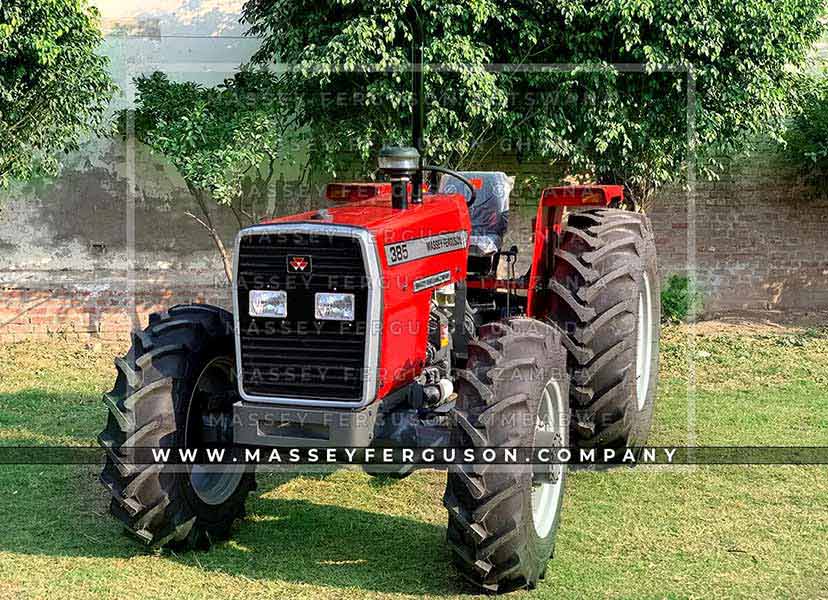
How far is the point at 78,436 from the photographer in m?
6.78

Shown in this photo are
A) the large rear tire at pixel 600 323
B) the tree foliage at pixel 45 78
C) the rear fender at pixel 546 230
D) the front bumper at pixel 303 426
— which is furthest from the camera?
the tree foliage at pixel 45 78

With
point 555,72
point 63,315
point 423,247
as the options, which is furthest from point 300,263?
point 63,315

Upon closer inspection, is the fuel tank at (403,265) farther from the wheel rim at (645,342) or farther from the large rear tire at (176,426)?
the wheel rim at (645,342)

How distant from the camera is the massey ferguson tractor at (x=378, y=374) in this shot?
4.07 metres

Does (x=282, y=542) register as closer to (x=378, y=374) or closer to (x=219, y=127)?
(x=378, y=374)

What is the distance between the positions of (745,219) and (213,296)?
6.07m

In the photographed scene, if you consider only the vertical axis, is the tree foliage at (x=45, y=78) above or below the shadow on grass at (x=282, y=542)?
above

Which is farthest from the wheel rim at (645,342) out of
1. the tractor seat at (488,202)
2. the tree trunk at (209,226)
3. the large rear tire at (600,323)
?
the tree trunk at (209,226)

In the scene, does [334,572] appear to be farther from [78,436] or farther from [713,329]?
[713,329]

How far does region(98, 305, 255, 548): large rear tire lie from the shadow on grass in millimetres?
194

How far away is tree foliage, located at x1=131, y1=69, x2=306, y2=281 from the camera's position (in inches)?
395

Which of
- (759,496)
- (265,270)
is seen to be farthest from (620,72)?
(265,270)

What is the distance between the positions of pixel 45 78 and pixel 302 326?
19.7 feet

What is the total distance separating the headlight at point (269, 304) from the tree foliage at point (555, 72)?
5.38 m
